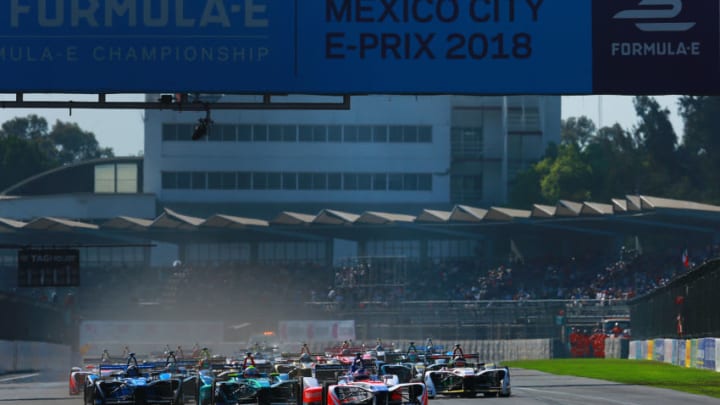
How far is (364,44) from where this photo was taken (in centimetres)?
2488

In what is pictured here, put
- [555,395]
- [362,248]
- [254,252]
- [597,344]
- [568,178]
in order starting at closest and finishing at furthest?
[555,395]
[597,344]
[254,252]
[362,248]
[568,178]

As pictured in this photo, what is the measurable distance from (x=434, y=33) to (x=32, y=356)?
44.1 m

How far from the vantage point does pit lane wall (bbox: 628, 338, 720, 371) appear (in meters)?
41.1

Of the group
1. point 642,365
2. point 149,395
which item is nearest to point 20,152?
point 642,365

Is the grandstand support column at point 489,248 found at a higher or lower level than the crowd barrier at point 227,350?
higher

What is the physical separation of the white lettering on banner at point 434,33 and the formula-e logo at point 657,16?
1784 mm

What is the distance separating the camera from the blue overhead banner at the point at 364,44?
2477cm

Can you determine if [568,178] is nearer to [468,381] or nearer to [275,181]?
[275,181]

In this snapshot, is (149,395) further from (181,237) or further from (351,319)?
(181,237)

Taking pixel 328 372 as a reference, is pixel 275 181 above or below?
above

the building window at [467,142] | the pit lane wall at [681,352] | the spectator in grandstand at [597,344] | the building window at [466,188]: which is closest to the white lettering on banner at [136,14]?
the pit lane wall at [681,352]

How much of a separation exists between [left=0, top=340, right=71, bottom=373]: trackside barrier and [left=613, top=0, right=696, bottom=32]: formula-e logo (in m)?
38.5

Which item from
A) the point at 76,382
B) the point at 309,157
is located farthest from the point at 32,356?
the point at 309,157

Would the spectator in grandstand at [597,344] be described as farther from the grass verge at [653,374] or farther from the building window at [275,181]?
the building window at [275,181]
